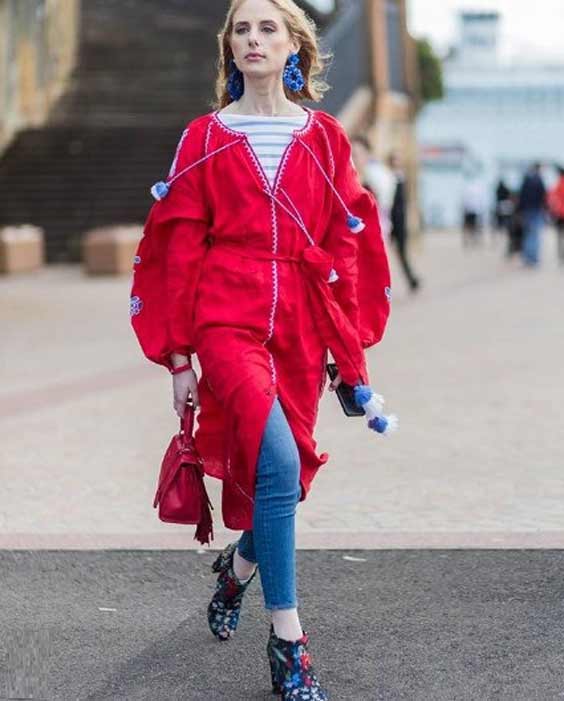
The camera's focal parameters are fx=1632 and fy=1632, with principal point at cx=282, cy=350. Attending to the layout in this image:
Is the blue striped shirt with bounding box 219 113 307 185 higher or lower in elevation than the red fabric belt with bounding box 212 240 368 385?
higher

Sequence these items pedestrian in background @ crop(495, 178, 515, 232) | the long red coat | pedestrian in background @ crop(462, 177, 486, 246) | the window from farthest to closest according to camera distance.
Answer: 1. pedestrian in background @ crop(462, 177, 486, 246)
2. pedestrian in background @ crop(495, 178, 515, 232)
3. the window
4. the long red coat

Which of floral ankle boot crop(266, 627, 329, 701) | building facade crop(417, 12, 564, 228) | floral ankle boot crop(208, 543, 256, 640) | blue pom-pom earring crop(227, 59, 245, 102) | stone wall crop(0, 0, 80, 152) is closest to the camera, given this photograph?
floral ankle boot crop(266, 627, 329, 701)

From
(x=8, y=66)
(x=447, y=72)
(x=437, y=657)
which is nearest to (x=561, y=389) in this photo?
(x=437, y=657)

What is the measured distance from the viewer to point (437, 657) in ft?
14.2

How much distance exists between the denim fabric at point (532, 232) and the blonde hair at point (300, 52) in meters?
19.9

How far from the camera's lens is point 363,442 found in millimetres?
7996

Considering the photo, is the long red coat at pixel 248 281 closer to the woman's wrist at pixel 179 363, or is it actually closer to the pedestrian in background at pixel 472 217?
the woman's wrist at pixel 179 363

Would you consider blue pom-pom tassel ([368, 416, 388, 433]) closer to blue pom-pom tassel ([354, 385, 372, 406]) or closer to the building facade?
blue pom-pom tassel ([354, 385, 372, 406])

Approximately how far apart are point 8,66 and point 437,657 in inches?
950

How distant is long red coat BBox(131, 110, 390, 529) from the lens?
13.4 ft

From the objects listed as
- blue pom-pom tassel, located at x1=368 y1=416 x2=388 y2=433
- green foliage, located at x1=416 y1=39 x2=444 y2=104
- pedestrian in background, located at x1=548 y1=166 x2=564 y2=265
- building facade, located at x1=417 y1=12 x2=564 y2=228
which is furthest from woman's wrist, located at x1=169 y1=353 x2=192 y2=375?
building facade, located at x1=417 y1=12 x2=564 y2=228

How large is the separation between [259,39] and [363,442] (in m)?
4.05

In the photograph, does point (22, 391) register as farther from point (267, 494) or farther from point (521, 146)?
point (521, 146)

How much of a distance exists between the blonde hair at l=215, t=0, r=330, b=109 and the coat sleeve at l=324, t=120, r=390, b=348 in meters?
0.15
